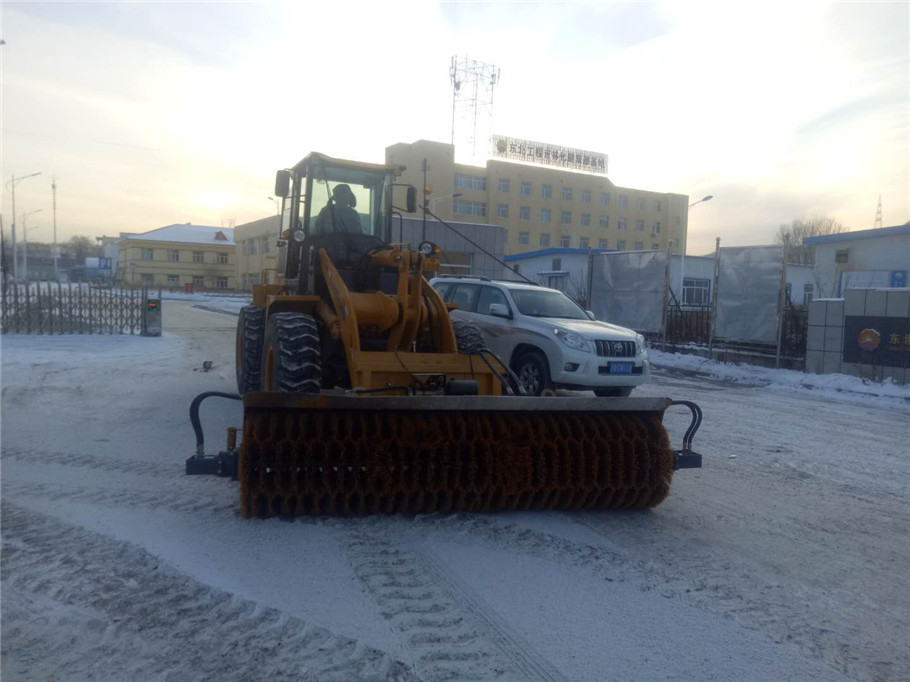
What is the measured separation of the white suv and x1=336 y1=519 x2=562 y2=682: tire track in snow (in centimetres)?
541

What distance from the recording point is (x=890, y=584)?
4.31 meters

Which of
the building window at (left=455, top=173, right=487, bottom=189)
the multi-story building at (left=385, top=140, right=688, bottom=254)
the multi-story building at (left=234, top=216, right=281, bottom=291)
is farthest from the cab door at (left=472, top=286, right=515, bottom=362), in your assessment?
the building window at (left=455, top=173, right=487, bottom=189)

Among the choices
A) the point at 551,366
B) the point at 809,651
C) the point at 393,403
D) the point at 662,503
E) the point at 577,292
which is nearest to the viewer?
the point at 809,651

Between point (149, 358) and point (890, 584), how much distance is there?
13.8 meters

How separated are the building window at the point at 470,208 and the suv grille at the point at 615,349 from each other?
5363 cm

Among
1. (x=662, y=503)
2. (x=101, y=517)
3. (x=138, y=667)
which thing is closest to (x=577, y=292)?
(x=662, y=503)

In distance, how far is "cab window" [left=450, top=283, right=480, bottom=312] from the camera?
459 inches

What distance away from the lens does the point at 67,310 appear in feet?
64.7

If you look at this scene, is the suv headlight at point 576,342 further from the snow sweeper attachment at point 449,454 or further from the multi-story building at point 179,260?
the multi-story building at point 179,260

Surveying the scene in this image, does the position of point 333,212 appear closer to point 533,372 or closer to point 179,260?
point 533,372

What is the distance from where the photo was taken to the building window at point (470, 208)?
6306cm

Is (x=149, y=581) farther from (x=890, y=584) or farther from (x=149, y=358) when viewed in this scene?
(x=149, y=358)

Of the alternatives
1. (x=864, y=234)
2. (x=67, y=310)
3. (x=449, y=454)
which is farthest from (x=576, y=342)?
(x=864, y=234)

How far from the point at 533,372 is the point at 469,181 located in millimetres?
55367
